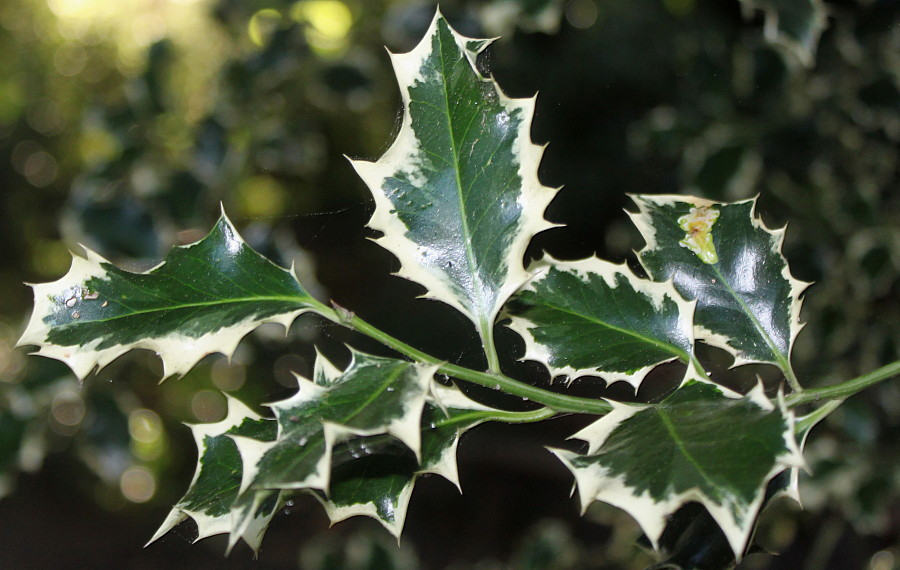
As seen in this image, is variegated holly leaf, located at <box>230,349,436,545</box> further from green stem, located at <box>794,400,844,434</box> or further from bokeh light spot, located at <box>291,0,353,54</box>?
bokeh light spot, located at <box>291,0,353,54</box>

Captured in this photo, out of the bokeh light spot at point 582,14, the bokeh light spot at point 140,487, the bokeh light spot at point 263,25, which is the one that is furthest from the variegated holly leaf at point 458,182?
the bokeh light spot at point 140,487

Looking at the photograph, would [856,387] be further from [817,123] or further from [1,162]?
[1,162]

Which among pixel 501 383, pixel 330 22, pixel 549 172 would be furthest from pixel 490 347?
pixel 330 22

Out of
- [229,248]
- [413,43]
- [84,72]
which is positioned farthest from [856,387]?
[84,72]

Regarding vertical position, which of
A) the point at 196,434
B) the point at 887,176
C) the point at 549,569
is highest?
the point at 196,434

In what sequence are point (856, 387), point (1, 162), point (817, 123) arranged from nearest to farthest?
point (856, 387), point (817, 123), point (1, 162)

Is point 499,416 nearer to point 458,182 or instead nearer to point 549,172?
point 458,182

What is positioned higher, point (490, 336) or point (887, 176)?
point (490, 336)
